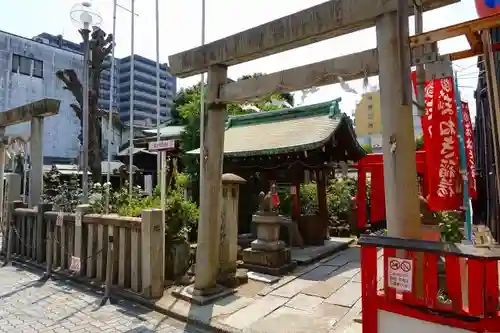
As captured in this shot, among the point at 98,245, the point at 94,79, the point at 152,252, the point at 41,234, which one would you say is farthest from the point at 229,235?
the point at 94,79

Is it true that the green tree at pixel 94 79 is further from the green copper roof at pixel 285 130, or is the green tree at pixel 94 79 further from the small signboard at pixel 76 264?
the small signboard at pixel 76 264

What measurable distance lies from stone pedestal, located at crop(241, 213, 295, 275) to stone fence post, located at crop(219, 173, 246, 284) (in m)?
1.12

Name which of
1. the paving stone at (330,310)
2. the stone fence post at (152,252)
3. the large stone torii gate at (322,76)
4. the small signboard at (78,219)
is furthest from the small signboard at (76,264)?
the paving stone at (330,310)

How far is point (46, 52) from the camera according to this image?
35344mm

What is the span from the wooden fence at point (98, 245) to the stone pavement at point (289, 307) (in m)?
0.70

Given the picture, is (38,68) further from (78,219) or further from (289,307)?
(289,307)

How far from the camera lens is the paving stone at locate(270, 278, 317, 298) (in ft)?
22.1

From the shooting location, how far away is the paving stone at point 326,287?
6.77 meters

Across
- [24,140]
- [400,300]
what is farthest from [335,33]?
[24,140]

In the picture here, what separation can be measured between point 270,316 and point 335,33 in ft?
14.3

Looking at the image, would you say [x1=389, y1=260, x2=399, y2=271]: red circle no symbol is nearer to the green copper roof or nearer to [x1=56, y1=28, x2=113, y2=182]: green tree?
the green copper roof

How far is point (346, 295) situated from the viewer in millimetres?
6605

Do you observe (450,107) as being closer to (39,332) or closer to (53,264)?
(39,332)

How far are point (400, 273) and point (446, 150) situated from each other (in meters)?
2.35
